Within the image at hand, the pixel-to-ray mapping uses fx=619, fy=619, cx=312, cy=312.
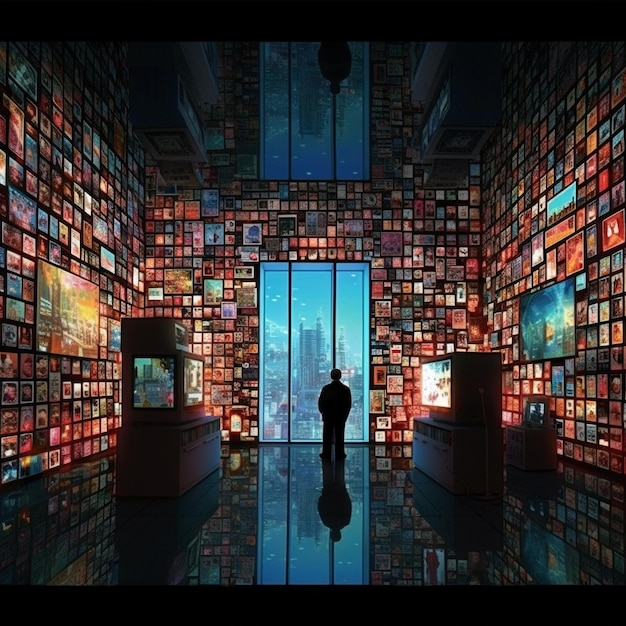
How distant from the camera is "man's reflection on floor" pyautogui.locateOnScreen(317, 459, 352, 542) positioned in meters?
5.14

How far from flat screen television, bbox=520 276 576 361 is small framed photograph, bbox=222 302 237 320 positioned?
5.54 m

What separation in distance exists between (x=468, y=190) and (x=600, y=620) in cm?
1064

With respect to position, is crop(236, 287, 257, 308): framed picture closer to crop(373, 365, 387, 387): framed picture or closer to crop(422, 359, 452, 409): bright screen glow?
crop(373, 365, 387, 387): framed picture

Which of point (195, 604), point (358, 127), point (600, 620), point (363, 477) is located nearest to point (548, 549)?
point (600, 620)

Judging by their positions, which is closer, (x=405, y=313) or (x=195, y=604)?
(x=195, y=604)

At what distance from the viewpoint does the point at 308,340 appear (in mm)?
13227

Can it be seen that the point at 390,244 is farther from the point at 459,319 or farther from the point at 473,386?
the point at 473,386

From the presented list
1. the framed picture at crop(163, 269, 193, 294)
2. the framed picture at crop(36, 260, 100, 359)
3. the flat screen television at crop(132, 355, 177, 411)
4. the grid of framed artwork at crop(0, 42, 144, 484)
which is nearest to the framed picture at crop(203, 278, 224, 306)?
the framed picture at crop(163, 269, 193, 294)

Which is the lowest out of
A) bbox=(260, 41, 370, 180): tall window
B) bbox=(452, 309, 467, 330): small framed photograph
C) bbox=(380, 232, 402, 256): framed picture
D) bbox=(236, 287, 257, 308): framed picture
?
bbox=(452, 309, 467, 330): small framed photograph

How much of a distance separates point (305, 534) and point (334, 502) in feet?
4.56

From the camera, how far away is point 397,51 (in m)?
13.2

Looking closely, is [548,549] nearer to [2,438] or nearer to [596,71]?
[2,438]

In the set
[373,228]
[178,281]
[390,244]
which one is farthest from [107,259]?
[390,244]

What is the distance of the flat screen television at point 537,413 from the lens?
27.8ft
